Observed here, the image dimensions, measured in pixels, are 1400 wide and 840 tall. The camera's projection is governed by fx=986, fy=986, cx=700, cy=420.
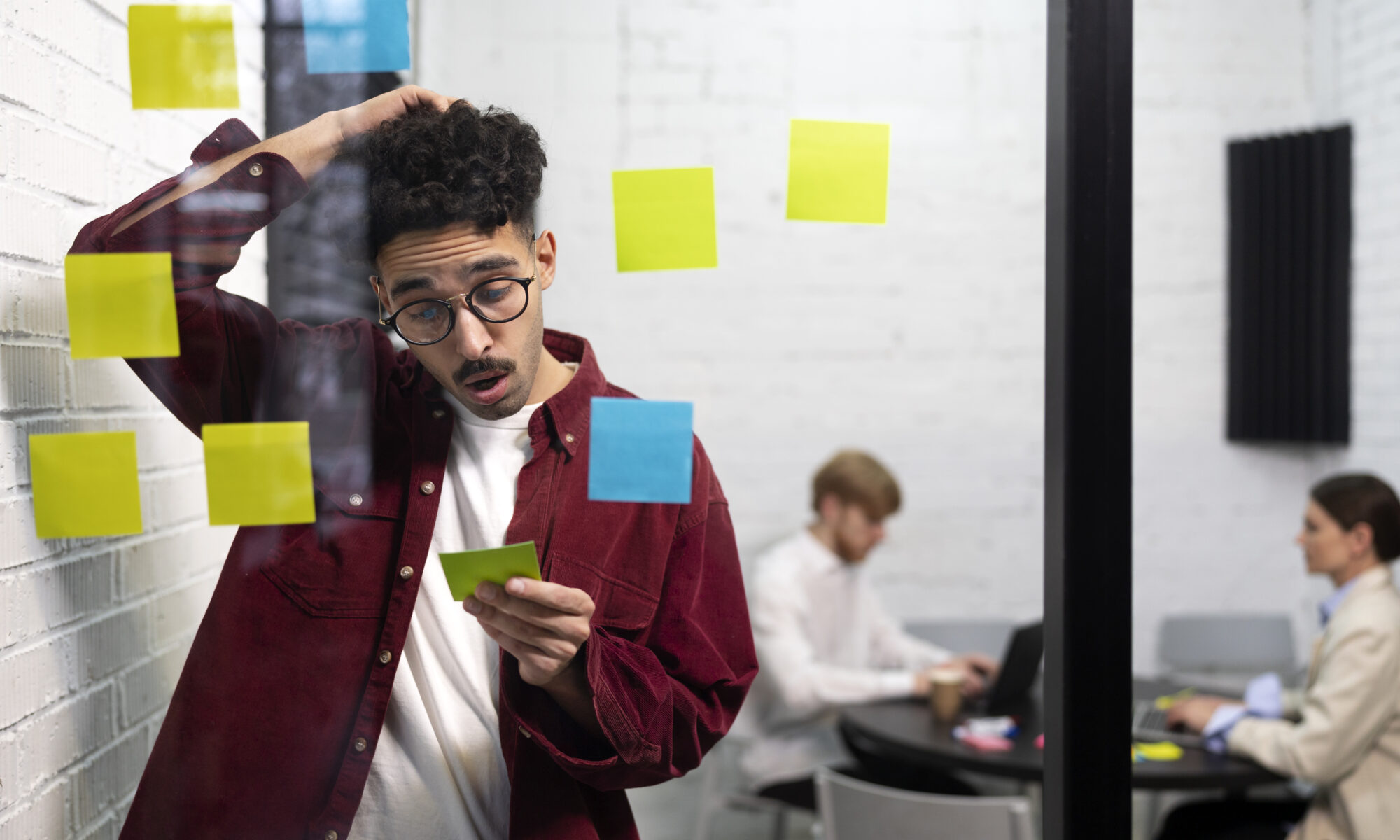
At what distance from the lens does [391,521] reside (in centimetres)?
96

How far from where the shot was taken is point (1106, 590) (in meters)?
1.04

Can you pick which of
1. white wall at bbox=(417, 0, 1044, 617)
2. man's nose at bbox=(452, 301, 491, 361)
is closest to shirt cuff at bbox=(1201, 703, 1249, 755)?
white wall at bbox=(417, 0, 1044, 617)

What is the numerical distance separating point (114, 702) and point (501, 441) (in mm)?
522

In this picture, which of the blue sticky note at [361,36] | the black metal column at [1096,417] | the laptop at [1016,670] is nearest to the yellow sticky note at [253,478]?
the blue sticky note at [361,36]

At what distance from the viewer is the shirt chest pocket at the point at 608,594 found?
94cm

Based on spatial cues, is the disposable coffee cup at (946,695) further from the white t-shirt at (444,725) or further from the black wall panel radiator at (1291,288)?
the white t-shirt at (444,725)

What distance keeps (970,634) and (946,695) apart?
0.54 meters

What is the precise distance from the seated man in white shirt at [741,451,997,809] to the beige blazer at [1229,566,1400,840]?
2.37 feet

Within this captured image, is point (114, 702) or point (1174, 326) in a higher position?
point (1174, 326)

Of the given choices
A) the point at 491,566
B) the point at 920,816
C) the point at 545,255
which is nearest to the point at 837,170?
the point at 545,255

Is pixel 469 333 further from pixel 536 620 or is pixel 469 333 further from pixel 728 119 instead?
pixel 728 119

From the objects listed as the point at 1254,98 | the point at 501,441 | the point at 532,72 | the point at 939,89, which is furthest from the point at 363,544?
the point at 1254,98

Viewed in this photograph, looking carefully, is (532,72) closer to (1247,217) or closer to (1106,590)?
(1106,590)

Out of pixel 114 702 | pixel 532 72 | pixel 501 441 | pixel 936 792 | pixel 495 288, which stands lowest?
pixel 936 792
